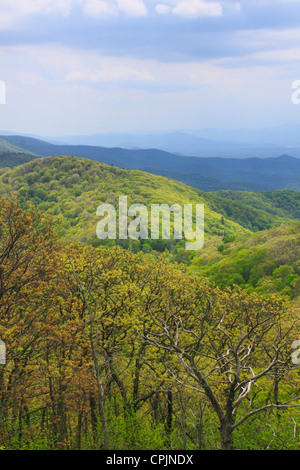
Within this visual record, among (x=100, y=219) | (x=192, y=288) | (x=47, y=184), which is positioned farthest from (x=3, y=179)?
(x=192, y=288)

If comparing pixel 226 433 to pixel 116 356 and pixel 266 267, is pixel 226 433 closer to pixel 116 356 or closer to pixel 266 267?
pixel 116 356

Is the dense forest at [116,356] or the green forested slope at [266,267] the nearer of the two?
the dense forest at [116,356]

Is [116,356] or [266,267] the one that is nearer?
[116,356]

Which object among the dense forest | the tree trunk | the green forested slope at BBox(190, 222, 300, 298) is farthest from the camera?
the green forested slope at BBox(190, 222, 300, 298)

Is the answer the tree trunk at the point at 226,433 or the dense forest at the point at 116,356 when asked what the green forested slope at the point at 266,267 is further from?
the tree trunk at the point at 226,433

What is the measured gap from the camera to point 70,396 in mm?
16172

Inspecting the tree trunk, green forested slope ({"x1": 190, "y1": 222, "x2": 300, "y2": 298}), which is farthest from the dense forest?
green forested slope ({"x1": 190, "y1": 222, "x2": 300, "y2": 298})

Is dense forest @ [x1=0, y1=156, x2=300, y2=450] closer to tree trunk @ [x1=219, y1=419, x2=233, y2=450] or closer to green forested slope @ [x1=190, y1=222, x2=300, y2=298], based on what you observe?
tree trunk @ [x1=219, y1=419, x2=233, y2=450]

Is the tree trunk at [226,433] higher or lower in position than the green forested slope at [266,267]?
higher

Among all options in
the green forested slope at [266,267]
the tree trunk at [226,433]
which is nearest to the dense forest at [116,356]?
the tree trunk at [226,433]

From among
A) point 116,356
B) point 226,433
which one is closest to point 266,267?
point 116,356

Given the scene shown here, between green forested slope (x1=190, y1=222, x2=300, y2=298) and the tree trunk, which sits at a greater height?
the tree trunk

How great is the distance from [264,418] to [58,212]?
149 meters
